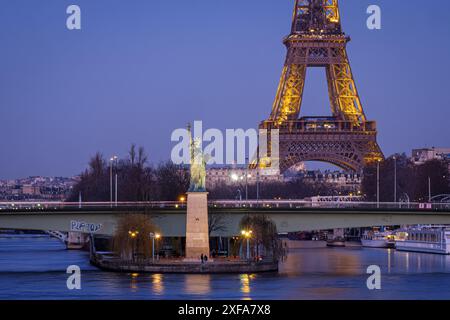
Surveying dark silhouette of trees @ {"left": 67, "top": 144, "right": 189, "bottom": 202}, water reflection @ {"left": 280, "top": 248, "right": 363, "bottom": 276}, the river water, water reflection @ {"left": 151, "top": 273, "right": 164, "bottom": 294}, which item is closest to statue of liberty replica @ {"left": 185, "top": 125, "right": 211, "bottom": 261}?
water reflection @ {"left": 151, "top": 273, "right": 164, "bottom": 294}

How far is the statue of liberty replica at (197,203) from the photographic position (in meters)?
57.5

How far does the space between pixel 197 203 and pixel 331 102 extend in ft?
186

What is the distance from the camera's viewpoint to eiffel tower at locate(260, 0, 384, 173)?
109188 mm

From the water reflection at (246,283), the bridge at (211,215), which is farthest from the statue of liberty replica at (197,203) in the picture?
the bridge at (211,215)

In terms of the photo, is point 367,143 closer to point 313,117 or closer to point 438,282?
point 313,117

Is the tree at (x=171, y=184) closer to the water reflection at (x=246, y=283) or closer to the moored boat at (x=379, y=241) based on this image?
the moored boat at (x=379, y=241)

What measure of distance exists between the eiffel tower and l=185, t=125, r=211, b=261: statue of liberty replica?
51925 mm

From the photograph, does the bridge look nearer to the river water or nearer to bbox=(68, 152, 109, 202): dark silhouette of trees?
the river water

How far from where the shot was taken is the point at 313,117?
115 m

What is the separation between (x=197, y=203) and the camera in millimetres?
57562
